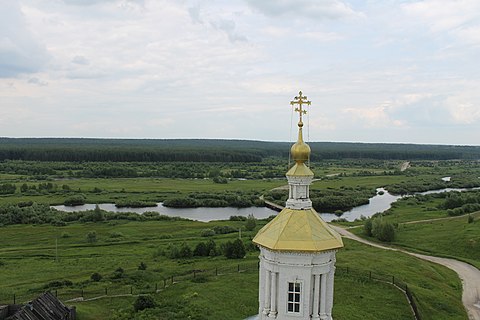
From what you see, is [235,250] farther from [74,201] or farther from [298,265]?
[74,201]

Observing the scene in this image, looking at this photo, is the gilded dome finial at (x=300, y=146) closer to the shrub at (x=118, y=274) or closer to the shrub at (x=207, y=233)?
the shrub at (x=118, y=274)

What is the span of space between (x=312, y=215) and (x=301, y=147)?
1.59 metres

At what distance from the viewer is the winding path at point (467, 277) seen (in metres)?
23.4

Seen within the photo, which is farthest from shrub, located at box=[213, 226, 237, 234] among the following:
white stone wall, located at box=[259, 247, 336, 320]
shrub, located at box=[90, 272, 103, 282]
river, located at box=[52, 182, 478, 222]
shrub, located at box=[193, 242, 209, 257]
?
white stone wall, located at box=[259, 247, 336, 320]

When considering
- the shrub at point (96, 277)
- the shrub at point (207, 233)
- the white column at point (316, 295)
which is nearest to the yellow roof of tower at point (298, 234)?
the white column at point (316, 295)

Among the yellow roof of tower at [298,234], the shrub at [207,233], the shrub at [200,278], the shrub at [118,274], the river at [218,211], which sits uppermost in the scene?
the yellow roof of tower at [298,234]

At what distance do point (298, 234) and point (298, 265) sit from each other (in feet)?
2.21

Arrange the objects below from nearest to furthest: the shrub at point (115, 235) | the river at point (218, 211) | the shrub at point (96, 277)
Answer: the shrub at point (96, 277) → the shrub at point (115, 235) → the river at point (218, 211)

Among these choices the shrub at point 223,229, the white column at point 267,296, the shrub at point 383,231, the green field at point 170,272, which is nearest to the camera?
the white column at point 267,296

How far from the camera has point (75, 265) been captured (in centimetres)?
3158

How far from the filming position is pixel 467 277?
93.9 feet

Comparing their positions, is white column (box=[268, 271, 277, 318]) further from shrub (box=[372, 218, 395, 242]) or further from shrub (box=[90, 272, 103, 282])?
shrub (box=[372, 218, 395, 242])

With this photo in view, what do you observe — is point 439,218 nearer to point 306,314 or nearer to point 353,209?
point 353,209

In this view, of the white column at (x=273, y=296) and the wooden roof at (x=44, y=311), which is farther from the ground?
the white column at (x=273, y=296)
